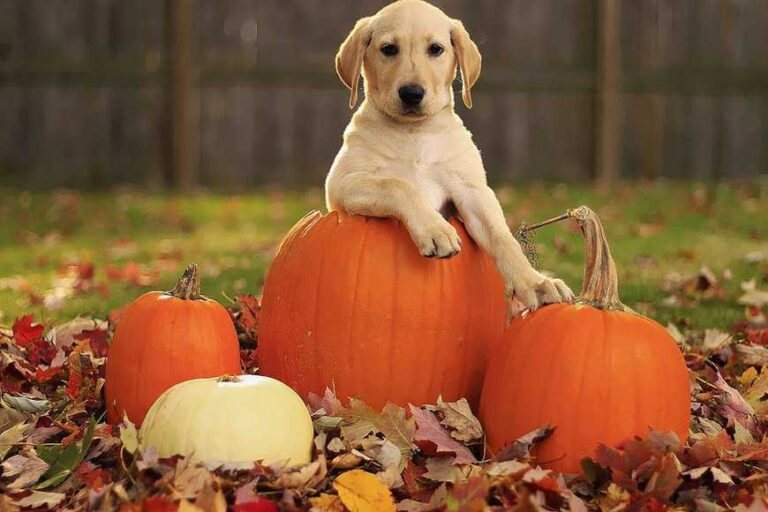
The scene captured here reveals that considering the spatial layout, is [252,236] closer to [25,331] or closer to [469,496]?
[25,331]

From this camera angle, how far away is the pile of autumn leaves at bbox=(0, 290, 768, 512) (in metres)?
2.46

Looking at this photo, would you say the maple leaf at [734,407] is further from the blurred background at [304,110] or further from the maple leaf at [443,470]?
the blurred background at [304,110]

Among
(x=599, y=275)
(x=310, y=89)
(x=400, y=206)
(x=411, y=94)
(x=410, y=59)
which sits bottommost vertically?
(x=599, y=275)

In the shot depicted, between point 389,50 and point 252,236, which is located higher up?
point 389,50

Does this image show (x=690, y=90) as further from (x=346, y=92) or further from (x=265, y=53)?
(x=265, y=53)

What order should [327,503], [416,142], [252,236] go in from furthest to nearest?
[252,236] < [416,142] < [327,503]

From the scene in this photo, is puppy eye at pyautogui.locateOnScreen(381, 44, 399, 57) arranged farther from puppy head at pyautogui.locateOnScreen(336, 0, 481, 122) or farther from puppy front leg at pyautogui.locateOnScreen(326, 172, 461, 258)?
puppy front leg at pyautogui.locateOnScreen(326, 172, 461, 258)

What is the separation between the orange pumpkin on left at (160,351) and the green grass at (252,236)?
6.15 ft

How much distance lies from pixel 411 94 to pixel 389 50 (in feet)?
0.93

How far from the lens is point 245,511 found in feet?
7.79

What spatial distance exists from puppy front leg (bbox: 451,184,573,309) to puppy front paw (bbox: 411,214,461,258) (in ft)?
0.66

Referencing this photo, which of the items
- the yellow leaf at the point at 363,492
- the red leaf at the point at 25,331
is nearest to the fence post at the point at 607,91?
the red leaf at the point at 25,331

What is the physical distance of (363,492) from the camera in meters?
2.52

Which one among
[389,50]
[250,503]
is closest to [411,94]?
[389,50]
